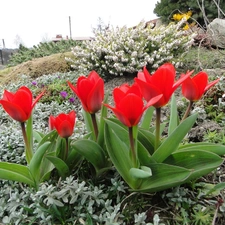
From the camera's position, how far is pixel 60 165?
110 centimetres

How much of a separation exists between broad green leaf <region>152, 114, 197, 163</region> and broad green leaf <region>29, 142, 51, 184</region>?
0.43 metres

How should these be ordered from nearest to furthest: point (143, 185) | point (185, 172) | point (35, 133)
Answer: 1. point (185, 172)
2. point (143, 185)
3. point (35, 133)

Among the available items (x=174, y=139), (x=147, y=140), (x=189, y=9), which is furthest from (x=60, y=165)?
(x=189, y=9)

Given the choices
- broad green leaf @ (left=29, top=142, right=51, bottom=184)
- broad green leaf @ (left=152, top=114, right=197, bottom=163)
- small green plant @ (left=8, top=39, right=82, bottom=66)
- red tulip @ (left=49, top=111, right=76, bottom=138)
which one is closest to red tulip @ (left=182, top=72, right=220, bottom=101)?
broad green leaf @ (left=152, top=114, right=197, bottom=163)

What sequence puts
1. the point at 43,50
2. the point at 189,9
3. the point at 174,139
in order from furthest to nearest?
the point at 189,9, the point at 43,50, the point at 174,139

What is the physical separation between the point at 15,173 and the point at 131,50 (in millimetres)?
3307

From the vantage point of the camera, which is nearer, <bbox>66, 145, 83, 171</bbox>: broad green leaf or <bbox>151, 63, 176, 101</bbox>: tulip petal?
<bbox>151, 63, 176, 101</bbox>: tulip petal

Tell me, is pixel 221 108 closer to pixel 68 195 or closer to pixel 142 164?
pixel 142 164

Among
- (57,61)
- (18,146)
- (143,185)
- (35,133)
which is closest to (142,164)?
(143,185)

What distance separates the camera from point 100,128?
1.15 metres

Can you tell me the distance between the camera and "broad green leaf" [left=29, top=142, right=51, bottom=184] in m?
1.01

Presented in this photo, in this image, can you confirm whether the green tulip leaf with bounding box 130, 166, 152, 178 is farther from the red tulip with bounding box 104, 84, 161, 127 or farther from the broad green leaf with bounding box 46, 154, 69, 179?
the broad green leaf with bounding box 46, 154, 69, 179

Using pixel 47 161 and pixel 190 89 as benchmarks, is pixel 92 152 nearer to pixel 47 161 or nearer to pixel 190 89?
pixel 47 161

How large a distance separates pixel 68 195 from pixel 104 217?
0.58 feet
